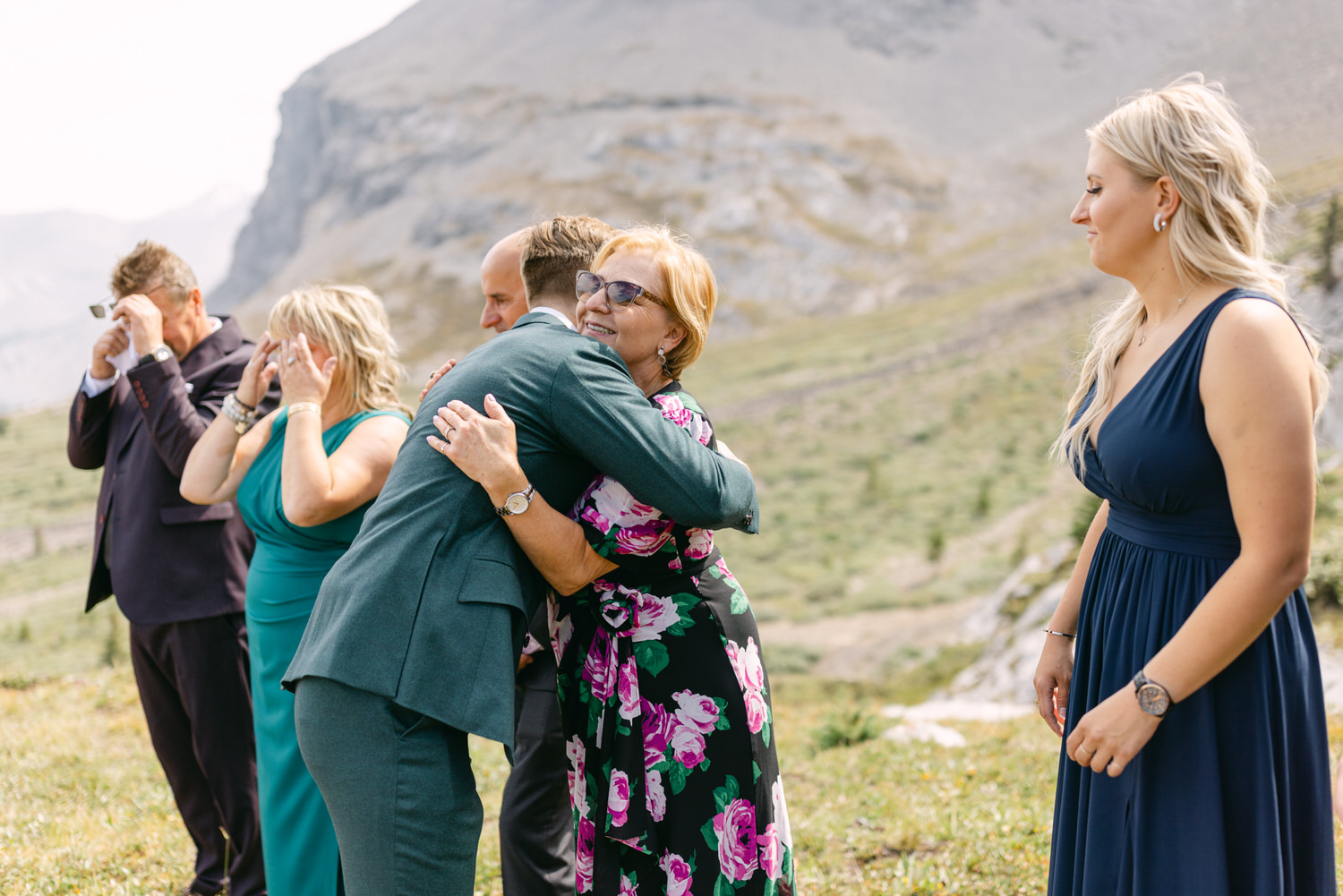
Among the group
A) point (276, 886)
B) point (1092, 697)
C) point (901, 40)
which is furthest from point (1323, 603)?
point (901, 40)

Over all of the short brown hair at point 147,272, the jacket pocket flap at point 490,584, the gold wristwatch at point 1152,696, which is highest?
the short brown hair at point 147,272

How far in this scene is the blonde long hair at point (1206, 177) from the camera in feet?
7.31

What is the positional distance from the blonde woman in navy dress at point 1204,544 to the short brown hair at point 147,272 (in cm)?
423

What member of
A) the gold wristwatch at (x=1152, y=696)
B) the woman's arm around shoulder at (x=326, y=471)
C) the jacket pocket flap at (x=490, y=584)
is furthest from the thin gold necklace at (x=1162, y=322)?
the woman's arm around shoulder at (x=326, y=471)

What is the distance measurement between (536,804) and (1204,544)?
2502mm

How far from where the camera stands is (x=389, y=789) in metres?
2.25

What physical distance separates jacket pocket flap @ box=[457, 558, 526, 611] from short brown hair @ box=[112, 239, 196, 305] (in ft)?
10.6

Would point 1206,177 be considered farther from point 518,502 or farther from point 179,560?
point 179,560

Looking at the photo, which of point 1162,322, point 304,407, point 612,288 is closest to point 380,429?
point 304,407

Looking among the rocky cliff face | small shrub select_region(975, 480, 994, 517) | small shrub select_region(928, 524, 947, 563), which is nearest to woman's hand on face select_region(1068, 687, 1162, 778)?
small shrub select_region(928, 524, 947, 563)

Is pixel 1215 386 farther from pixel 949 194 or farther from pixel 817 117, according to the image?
pixel 817 117

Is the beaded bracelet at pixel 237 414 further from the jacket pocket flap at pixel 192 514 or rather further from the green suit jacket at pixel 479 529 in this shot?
the green suit jacket at pixel 479 529

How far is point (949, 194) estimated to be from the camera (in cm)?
10188

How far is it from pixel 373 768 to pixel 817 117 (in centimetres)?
12543
